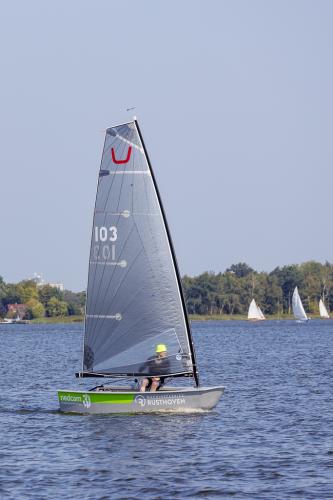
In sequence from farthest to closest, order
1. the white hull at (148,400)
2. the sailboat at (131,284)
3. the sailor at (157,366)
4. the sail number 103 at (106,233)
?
1. the sail number 103 at (106,233)
2. the sailboat at (131,284)
3. the sailor at (157,366)
4. the white hull at (148,400)

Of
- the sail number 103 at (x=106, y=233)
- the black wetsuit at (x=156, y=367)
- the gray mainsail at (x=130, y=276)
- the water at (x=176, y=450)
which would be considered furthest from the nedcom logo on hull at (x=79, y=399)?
the sail number 103 at (x=106, y=233)

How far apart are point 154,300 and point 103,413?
4.14 meters

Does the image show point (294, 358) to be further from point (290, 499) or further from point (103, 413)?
point (290, 499)

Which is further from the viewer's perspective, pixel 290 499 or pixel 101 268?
pixel 101 268

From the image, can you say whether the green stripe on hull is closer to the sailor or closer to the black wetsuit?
the sailor

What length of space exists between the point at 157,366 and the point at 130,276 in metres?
3.13

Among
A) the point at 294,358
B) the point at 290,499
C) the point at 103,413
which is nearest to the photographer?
the point at 290,499

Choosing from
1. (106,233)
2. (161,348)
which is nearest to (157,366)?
(161,348)

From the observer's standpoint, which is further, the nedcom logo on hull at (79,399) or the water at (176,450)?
the nedcom logo on hull at (79,399)

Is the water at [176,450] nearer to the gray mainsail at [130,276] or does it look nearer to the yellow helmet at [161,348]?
the gray mainsail at [130,276]

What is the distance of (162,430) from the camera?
35.9m

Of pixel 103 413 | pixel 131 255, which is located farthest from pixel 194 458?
pixel 131 255

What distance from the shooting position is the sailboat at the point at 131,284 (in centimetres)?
3956

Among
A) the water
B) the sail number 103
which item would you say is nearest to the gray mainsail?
the sail number 103
